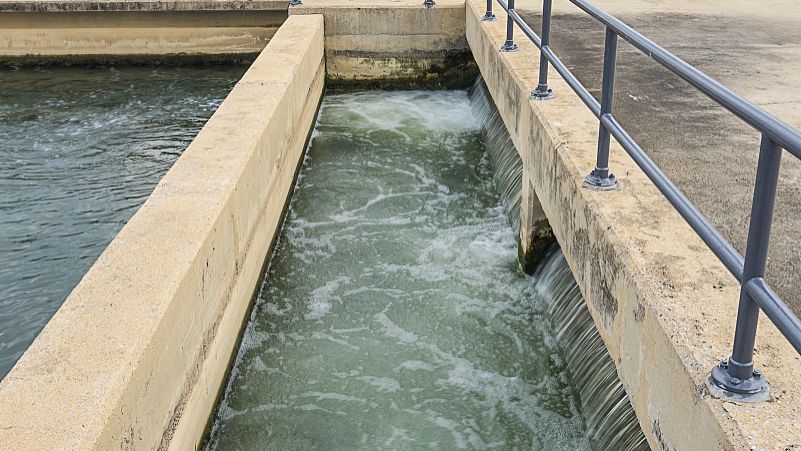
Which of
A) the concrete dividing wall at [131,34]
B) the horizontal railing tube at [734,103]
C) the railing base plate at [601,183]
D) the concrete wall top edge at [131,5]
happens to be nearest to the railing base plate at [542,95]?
the railing base plate at [601,183]

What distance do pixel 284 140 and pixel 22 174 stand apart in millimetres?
2896

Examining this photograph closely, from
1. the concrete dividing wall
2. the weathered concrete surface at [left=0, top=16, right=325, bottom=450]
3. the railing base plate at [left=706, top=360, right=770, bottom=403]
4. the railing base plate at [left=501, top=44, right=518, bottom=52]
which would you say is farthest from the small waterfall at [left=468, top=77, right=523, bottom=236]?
the railing base plate at [left=706, top=360, right=770, bottom=403]

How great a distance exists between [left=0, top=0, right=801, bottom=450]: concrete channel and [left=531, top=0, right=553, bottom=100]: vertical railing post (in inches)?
4.6

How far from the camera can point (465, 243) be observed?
272 inches

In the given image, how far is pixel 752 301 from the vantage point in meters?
2.27

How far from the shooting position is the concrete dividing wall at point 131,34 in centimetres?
1264

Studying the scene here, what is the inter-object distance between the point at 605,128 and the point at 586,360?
59.0 inches

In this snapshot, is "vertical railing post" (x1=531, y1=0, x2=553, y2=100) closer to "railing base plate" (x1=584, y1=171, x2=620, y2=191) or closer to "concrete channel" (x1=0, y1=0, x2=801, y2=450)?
"concrete channel" (x1=0, y1=0, x2=801, y2=450)

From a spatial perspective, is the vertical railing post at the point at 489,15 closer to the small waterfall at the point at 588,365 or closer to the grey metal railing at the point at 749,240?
the small waterfall at the point at 588,365

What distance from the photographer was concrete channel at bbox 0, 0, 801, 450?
8.98ft

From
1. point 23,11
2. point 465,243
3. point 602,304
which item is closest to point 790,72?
point 465,243

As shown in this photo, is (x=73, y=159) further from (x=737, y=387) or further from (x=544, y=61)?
(x=737, y=387)

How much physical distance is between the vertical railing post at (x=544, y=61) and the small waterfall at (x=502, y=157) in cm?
138

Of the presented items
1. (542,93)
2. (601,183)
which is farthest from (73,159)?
(601,183)
